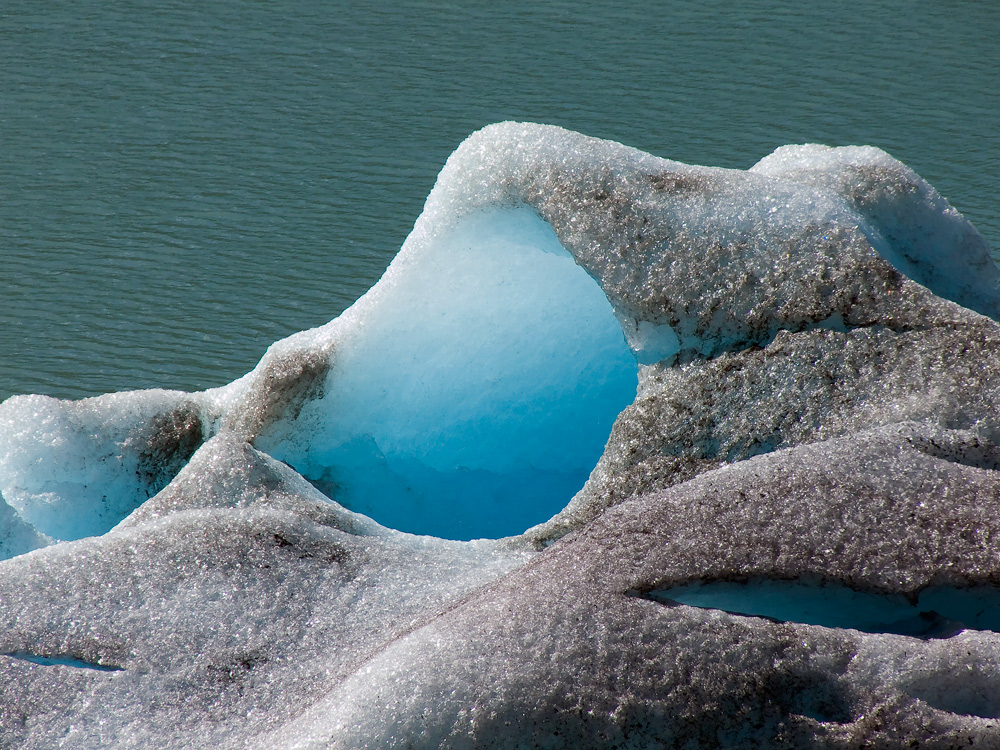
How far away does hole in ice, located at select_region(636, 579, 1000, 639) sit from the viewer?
1.65 m

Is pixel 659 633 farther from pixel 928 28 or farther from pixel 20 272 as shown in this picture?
pixel 928 28

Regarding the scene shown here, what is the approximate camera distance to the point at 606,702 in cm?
145

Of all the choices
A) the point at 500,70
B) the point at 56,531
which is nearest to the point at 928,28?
the point at 500,70

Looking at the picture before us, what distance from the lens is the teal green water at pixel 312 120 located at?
585cm

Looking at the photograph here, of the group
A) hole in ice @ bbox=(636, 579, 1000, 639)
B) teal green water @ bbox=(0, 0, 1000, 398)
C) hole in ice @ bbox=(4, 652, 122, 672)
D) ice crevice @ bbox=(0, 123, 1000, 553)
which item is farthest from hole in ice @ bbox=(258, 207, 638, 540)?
teal green water @ bbox=(0, 0, 1000, 398)

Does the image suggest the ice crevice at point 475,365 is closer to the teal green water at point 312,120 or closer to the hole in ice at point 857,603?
the hole in ice at point 857,603

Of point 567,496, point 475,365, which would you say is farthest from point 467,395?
point 567,496

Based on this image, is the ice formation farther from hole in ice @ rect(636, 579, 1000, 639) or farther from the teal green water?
the teal green water

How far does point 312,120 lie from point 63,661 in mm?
6413

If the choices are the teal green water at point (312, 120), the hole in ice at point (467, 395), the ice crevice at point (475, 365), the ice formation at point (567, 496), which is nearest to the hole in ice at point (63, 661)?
the ice formation at point (567, 496)

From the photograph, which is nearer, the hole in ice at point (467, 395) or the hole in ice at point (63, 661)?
the hole in ice at point (63, 661)

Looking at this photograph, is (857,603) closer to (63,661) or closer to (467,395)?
(63,661)

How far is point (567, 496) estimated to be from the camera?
331cm

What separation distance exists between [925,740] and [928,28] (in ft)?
28.3
